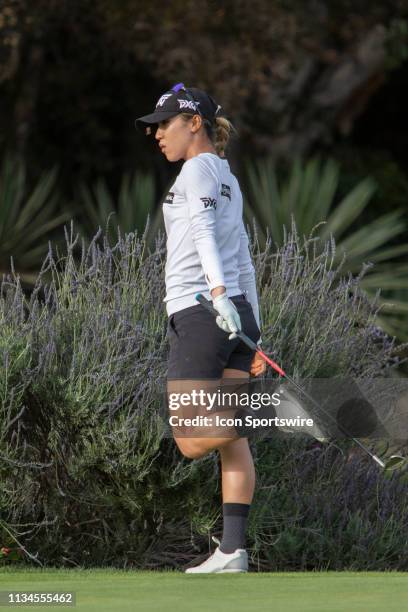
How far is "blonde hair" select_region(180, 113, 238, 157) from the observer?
20.3 ft

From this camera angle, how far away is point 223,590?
5223 mm

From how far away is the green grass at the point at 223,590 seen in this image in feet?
15.8

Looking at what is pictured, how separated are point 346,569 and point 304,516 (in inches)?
13.0

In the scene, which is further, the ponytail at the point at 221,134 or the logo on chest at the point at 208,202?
the ponytail at the point at 221,134

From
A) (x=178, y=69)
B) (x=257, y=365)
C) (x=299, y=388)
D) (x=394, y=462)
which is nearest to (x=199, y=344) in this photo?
(x=257, y=365)

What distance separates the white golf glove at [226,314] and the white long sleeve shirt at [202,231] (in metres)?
0.07

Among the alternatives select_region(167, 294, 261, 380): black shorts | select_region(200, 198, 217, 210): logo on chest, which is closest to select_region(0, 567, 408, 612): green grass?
select_region(167, 294, 261, 380): black shorts

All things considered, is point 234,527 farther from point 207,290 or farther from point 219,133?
point 219,133

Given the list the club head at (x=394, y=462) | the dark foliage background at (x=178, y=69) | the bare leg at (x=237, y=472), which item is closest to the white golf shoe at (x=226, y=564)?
the bare leg at (x=237, y=472)

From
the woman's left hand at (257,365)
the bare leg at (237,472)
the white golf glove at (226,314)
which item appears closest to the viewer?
the white golf glove at (226,314)

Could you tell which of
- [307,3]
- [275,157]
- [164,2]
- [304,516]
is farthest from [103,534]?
[275,157]

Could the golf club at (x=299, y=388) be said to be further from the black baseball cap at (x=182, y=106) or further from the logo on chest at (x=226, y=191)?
the black baseball cap at (x=182, y=106)

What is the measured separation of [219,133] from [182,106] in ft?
0.85

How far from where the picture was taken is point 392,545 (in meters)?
6.77
